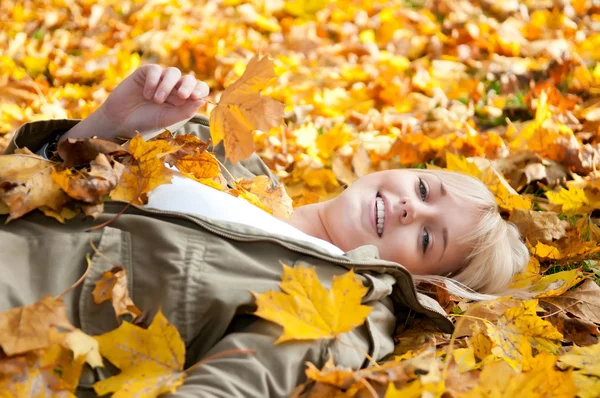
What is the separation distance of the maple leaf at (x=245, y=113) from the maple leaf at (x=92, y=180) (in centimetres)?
30

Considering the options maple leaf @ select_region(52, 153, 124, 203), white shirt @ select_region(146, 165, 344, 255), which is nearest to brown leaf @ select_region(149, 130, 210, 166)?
white shirt @ select_region(146, 165, 344, 255)

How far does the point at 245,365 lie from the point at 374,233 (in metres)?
0.70

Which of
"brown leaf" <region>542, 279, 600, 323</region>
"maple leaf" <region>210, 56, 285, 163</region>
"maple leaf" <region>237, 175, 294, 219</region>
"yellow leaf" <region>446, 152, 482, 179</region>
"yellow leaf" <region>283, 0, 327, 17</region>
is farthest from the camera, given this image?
"yellow leaf" <region>283, 0, 327, 17</region>

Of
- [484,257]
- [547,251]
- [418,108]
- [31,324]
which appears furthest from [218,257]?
[418,108]

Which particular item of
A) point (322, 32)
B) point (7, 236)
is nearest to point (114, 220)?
point (7, 236)

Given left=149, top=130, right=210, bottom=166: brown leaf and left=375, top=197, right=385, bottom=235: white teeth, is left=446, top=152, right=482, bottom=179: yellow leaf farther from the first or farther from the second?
left=149, top=130, right=210, bottom=166: brown leaf

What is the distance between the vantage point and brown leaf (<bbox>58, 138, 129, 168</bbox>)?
1658mm

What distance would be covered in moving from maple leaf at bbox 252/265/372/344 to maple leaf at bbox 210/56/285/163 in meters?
0.50

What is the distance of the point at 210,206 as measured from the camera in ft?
5.51

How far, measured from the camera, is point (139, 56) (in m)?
4.36

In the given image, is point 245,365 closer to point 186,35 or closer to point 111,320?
point 111,320

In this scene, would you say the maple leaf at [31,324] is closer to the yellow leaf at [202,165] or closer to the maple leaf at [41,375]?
the maple leaf at [41,375]

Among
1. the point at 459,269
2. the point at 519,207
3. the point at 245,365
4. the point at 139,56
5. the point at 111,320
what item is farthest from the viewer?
the point at 139,56

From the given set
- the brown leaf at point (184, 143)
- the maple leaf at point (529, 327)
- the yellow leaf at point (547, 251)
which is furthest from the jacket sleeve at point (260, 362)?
the yellow leaf at point (547, 251)
